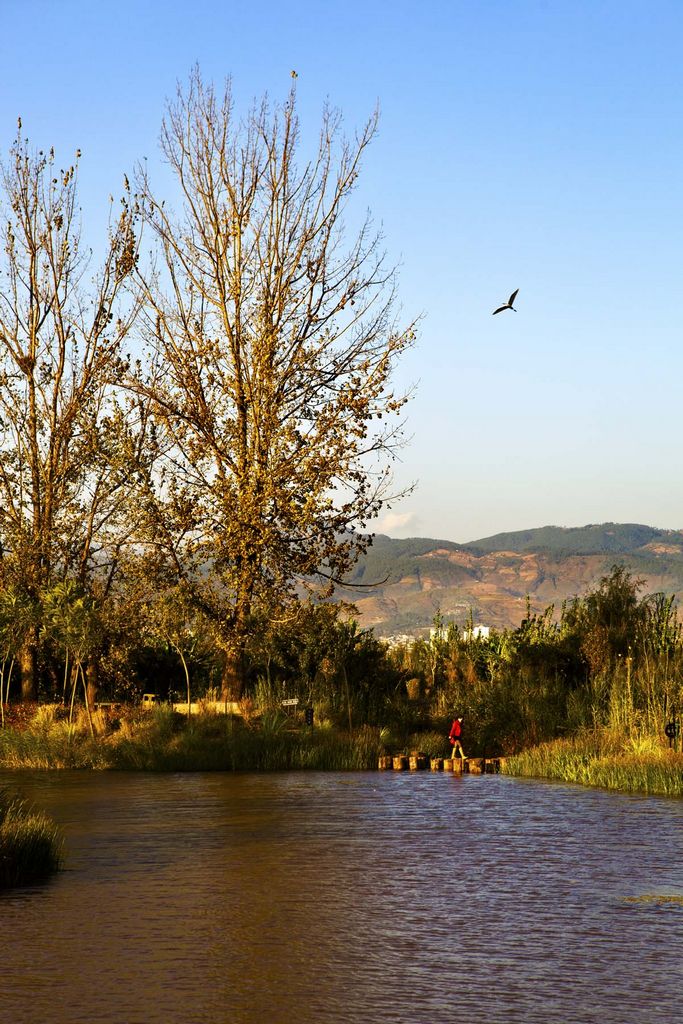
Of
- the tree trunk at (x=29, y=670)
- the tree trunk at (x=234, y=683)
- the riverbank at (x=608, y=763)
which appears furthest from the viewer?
the tree trunk at (x=29, y=670)

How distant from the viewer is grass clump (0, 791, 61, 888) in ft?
46.0

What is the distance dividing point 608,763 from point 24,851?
13.3m

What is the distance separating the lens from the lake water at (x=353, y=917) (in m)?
9.16

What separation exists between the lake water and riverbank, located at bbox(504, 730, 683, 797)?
210 cm

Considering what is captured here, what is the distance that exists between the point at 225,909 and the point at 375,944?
205 cm

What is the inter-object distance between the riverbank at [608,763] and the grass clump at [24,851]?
39.0ft

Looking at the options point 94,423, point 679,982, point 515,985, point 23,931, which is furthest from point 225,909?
point 94,423

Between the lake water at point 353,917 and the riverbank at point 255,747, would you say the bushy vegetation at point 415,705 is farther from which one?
the lake water at point 353,917

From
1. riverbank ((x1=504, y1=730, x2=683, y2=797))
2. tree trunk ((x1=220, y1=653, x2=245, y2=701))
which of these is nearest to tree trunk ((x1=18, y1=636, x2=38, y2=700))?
tree trunk ((x1=220, y1=653, x2=245, y2=701))

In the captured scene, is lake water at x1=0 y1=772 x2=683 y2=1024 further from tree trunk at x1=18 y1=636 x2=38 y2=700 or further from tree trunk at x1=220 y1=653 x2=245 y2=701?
tree trunk at x1=18 y1=636 x2=38 y2=700

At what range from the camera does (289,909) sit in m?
12.6

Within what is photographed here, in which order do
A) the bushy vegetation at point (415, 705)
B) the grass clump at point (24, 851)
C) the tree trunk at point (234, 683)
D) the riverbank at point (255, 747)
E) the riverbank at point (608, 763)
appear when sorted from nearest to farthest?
the grass clump at point (24, 851) < the riverbank at point (608, 763) < the riverbank at point (255, 747) < the bushy vegetation at point (415, 705) < the tree trunk at point (234, 683)

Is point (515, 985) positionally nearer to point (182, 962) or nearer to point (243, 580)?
point (182, 962)

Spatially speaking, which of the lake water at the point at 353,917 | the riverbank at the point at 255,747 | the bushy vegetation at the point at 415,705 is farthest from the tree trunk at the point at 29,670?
the lake water at the point at 353,917
